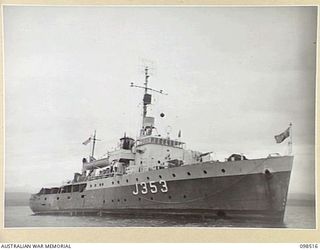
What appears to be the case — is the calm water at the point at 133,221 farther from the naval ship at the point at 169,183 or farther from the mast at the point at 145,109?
the mast at the point at 145,109

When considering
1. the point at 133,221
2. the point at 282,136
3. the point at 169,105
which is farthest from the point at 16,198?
the point at 282,136

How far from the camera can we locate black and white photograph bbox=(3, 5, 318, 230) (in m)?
1.23

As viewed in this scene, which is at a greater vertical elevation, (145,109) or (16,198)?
(145,109)

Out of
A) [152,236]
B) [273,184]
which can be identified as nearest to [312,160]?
[273,184]

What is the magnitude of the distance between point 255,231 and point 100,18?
578mm

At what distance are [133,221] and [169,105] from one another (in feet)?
0.89

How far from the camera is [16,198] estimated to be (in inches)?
48.9

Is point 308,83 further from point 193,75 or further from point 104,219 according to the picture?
point 104,219

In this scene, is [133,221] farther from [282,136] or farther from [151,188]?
[282,136]

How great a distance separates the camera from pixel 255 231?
1223 millimetres

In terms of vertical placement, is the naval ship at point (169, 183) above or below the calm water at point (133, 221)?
above

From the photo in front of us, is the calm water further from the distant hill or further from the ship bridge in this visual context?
the ship bridge

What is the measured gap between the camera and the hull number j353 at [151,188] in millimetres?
1290

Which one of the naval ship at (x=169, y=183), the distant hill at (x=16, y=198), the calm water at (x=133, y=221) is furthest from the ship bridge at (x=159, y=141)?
the distant hill at (x=16, y=198)
